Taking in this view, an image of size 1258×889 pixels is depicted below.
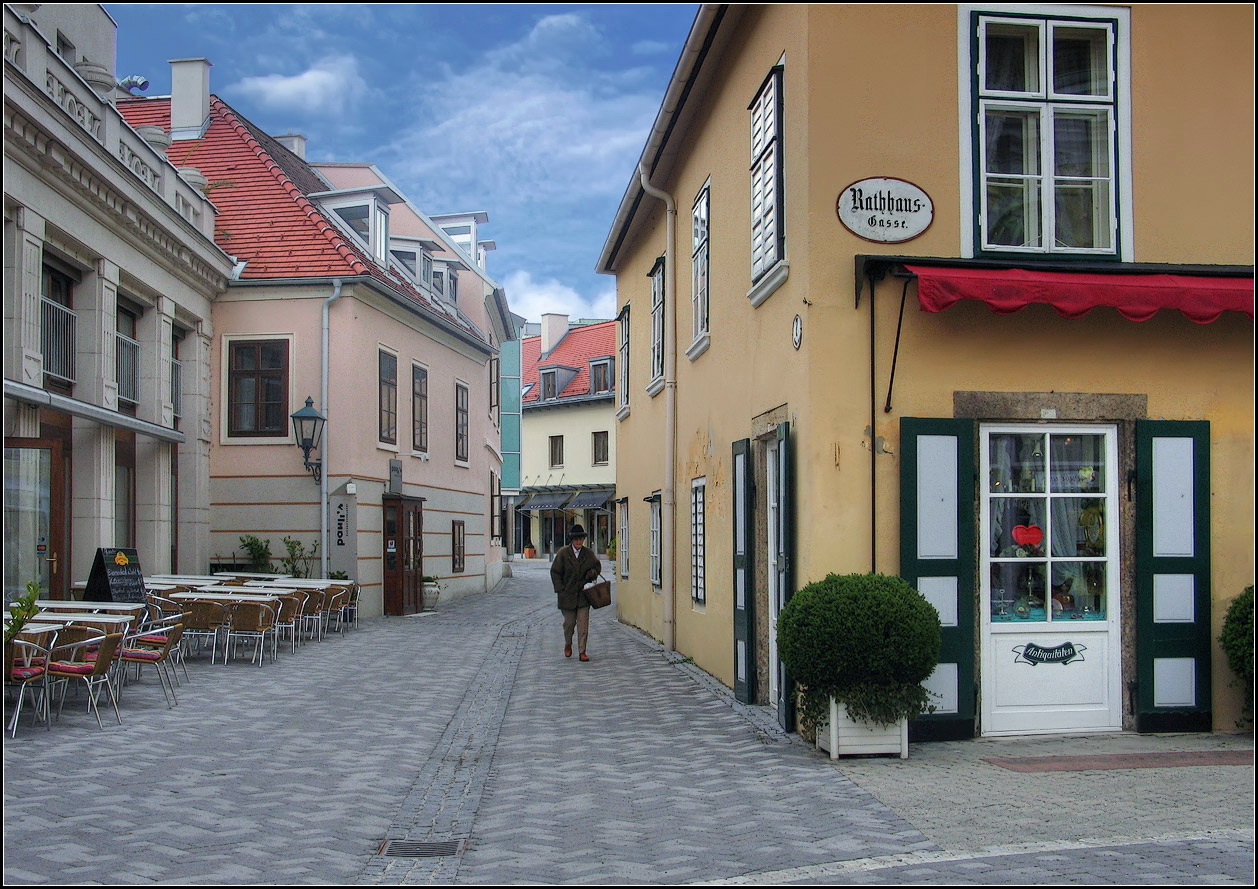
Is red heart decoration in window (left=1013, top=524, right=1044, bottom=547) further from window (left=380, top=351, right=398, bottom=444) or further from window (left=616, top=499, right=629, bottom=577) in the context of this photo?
window (left=380, top=351, right=398, bottom=444)

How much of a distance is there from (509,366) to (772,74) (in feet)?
93.9

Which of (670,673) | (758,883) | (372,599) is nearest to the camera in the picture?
(758,883)

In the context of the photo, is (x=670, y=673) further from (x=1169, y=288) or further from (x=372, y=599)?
(x=372, y=599)

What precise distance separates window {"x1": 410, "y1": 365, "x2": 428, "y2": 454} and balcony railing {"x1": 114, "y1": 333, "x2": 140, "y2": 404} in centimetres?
779

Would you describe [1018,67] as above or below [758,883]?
above

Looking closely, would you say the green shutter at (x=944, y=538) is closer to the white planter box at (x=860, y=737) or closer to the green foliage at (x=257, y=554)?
the white planter box at (x=860, y=737)

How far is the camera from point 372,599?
2169 cm

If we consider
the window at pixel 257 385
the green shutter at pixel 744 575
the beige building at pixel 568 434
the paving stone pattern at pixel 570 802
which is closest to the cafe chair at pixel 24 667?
the paving stone pattern at pixel 570 802

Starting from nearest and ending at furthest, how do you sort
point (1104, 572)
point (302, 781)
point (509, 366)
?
1. point (302, 781)
2. point (1104, 572)
3. point (509, 366)

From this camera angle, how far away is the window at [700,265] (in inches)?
502

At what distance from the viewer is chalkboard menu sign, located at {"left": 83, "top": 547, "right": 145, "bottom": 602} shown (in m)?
12.9

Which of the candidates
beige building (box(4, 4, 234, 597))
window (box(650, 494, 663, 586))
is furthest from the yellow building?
beige building (box(4, 4, 234, 597))

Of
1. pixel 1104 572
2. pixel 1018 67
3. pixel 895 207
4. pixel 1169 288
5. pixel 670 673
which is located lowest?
pixel 670 673

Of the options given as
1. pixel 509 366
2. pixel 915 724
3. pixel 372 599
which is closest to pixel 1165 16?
pixel 915 724
